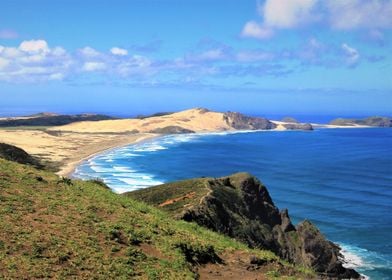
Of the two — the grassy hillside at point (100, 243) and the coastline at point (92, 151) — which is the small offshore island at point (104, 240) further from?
the coastline at point (92, 151)

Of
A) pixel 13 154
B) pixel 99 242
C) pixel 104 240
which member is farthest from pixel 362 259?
pixel 99 242

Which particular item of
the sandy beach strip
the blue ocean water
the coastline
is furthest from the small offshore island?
the sandy beach strip

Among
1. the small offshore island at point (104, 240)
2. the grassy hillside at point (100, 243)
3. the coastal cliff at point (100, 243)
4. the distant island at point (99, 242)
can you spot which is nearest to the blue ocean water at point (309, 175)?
the small offshore island at point (104, 240)

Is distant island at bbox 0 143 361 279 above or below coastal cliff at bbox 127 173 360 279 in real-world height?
above

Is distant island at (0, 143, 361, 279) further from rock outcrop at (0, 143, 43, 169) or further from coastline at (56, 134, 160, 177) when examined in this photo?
coastline at (56, 134, 160, 177)

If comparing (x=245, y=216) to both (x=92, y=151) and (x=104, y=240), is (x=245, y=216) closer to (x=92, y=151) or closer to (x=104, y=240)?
(x=104, y=240)

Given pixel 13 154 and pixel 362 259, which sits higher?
pixel 13 154
